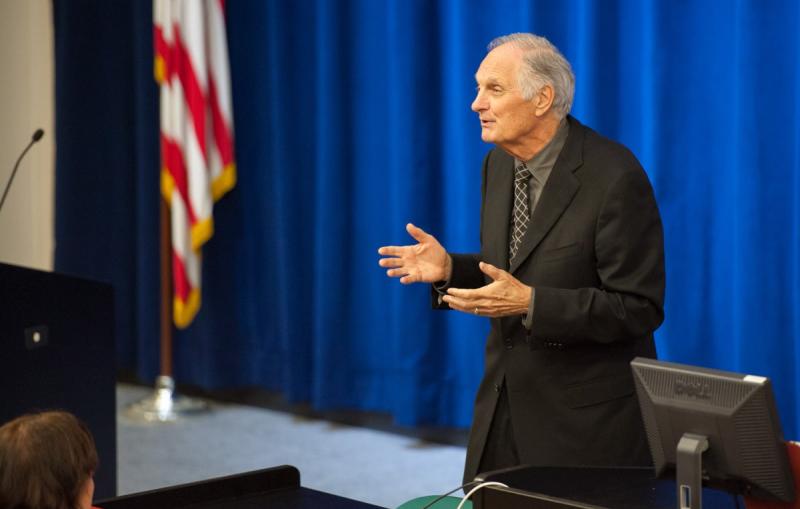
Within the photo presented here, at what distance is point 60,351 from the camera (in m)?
3.32

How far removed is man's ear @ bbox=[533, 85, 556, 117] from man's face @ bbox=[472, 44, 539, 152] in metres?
0.01

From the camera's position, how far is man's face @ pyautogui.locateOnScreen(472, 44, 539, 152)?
2529 millimetres

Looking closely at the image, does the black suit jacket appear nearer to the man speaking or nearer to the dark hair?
the man speaking

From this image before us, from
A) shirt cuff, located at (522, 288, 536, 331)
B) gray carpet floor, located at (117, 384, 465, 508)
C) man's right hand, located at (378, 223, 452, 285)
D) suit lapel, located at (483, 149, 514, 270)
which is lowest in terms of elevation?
gray carpet floor, located at (117, 384, 465, 508)

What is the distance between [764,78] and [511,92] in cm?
183

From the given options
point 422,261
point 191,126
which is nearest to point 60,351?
point 422,261

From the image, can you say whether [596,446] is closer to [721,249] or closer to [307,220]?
[721,249]

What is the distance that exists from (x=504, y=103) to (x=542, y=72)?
108 millimetres

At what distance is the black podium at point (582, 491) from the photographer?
1.79 m

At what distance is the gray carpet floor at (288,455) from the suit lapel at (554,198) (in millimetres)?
1910

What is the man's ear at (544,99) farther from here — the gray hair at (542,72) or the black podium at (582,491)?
the black podium at (582,491)

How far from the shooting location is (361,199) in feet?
17.5

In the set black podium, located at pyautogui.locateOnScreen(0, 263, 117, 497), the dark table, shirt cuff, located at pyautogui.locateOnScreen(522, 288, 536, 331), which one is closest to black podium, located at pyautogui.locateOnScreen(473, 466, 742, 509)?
the dark table

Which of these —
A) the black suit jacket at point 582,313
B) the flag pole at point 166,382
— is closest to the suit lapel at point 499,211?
the black suit jacket at point 582,313
